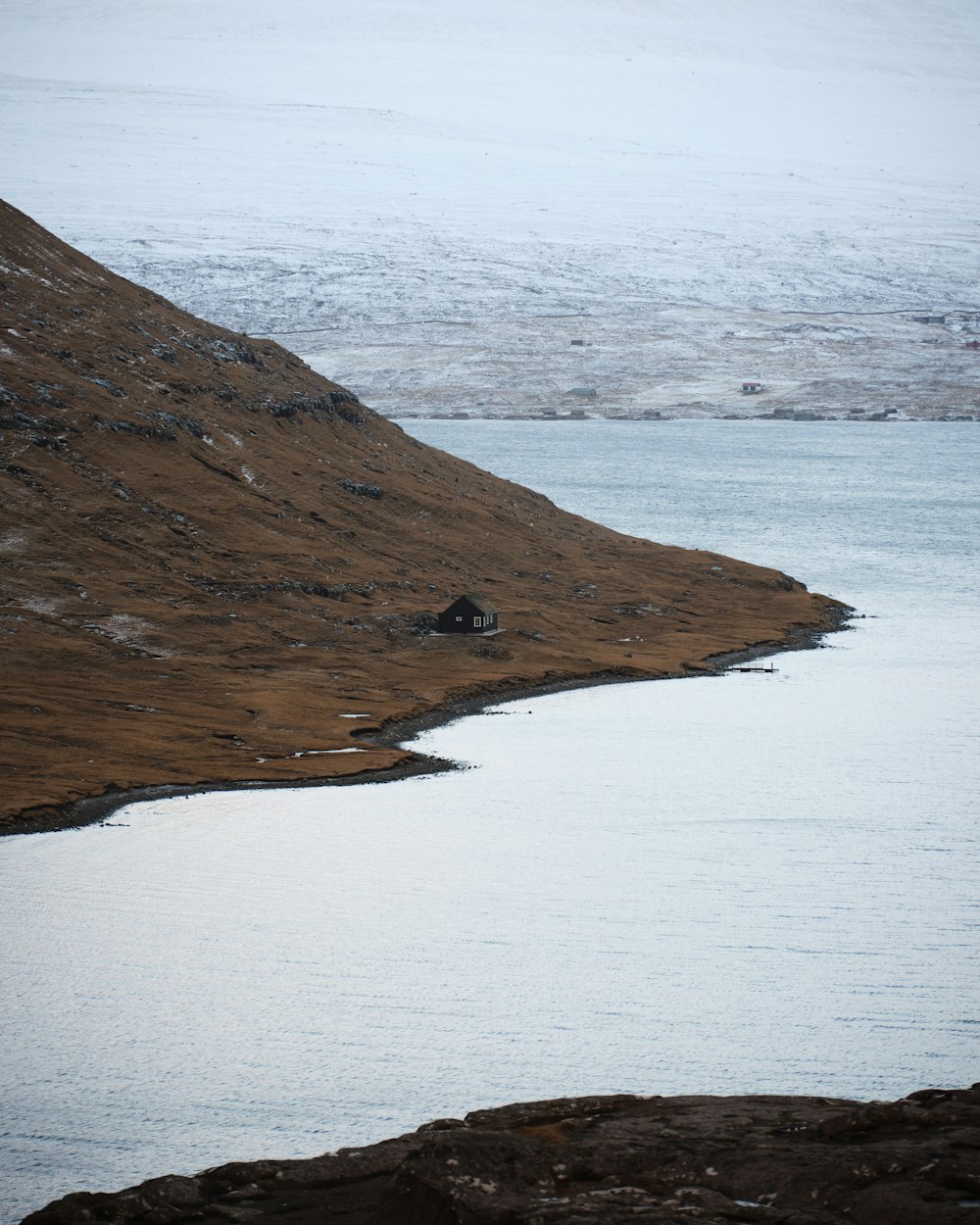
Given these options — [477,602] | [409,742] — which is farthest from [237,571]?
[409,742]

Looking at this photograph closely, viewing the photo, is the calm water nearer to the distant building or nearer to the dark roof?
the dark roof

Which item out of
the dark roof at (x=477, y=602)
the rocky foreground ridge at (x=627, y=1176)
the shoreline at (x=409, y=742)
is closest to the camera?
the rocky foreground ridge at (x=627, y=1176)

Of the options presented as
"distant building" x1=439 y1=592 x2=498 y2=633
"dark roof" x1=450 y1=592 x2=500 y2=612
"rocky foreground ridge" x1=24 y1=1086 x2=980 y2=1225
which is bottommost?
"rocky foreground ridge" x1=24 y1=1086 x2=980 y2=1225

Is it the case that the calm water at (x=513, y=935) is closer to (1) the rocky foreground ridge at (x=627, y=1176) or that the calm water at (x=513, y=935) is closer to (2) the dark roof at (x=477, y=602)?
(1) the rocky foreground ridge at (x=627, y=1176)

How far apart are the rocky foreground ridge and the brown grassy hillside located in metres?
19.5

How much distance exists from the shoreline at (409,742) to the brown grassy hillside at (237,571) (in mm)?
379

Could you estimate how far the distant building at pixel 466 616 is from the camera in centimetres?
6069

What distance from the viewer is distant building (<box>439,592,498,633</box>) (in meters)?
60.7

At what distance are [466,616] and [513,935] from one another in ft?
97.2

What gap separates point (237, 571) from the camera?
62.0m

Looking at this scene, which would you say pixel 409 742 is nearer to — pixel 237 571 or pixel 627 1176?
pixel 237 571

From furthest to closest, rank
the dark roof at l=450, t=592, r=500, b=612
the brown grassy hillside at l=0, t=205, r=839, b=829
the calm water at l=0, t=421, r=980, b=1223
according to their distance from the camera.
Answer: the dark roof at l=450, t=592, r=500, b=612 < the brown grassy hillside at l=0, t=205, r=839, b=829 < the calm water at l=0, t=421, r=980, b=1223

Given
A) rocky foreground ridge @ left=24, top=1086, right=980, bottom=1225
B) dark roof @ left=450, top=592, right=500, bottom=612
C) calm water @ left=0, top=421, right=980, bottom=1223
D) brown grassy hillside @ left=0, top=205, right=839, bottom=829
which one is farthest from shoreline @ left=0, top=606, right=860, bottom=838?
rocky foreground ridge @ left=24, top=1086, right=980, bottom=1225

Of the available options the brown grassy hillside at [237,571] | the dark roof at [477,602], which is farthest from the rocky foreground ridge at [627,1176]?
the dark roof at [477,602]
